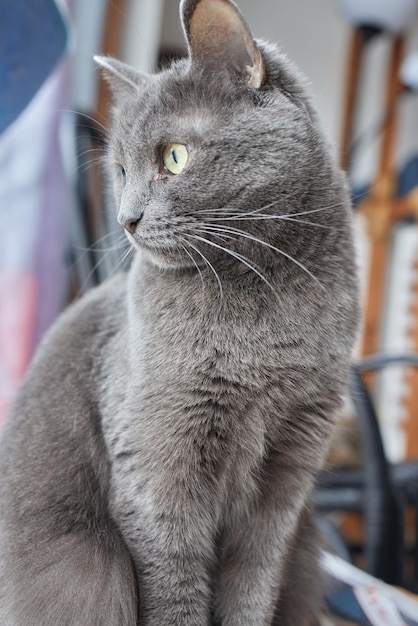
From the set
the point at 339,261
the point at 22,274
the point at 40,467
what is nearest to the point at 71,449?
the point at 40,467

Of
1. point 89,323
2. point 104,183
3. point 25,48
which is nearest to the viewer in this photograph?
point 25,48

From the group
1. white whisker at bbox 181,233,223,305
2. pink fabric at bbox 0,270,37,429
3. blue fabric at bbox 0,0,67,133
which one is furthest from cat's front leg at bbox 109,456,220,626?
pink fabric at bbox 0,270,37,429

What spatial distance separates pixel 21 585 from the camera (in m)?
0.76

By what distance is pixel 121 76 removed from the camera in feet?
2.90

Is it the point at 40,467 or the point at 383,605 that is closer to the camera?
the point at 40,467

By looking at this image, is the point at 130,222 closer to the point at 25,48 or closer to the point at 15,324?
the point at 25,48

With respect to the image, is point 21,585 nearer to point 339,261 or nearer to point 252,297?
point 252,297

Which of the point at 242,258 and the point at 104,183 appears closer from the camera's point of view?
the point at 242,258

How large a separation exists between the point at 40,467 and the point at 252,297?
1.14 feet

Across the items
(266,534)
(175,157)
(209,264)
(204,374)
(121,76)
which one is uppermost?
(121,76)

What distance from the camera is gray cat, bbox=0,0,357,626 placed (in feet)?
2.42

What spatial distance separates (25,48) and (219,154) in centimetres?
25

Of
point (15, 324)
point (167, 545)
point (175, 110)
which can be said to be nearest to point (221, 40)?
point (175, 110)

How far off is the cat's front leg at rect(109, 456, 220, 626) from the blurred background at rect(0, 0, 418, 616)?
0.96 ft
